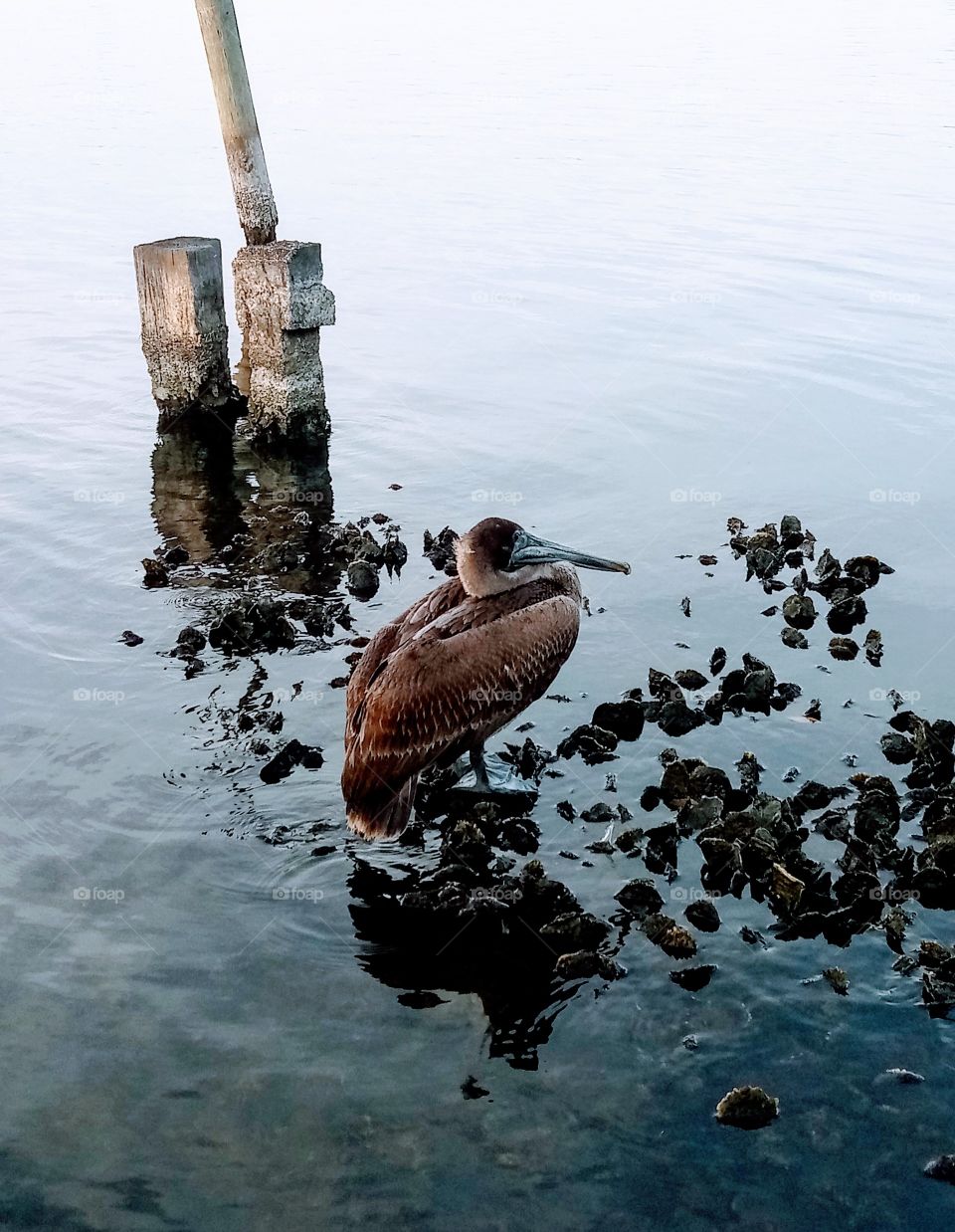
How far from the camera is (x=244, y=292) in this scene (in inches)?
540

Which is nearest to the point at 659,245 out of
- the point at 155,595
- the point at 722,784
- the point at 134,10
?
the point at 155,595

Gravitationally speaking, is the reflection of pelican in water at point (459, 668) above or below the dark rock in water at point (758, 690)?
above

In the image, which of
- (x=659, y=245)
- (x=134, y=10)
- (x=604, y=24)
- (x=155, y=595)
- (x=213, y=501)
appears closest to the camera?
(x=155, y=595)

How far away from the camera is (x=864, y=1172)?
19.1ft

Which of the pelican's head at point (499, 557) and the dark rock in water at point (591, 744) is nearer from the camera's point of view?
the pelican's head at point (499, 557)

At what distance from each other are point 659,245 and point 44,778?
18.8m

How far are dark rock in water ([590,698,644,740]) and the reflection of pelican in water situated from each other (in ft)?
2.52

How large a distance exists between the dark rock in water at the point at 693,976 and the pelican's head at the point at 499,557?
2681mm

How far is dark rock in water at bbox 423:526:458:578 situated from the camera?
12.0 m

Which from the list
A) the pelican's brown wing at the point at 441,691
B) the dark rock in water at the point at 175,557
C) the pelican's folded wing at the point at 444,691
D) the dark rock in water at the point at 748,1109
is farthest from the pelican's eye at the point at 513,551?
the dark rock in water at the point at 175,557

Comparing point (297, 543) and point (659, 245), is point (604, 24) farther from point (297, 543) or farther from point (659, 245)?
point (297, 543)

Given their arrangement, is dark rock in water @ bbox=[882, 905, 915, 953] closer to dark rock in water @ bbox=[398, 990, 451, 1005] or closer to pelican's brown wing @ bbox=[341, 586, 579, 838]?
dark rock in water @ bbox=[398, 990, 451, 1005]

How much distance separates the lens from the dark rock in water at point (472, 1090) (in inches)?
246

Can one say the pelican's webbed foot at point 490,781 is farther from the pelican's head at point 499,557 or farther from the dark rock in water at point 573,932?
the dark rock in water at point 573,932
